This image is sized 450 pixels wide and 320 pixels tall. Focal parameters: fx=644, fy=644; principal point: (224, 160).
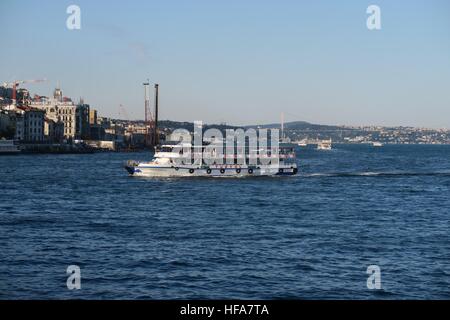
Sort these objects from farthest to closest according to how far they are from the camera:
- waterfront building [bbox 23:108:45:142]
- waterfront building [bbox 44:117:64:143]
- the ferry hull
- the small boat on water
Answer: waterfront building [bbox 44:117:64:143] < waterfront building [bbox 23:108:45:142] < the small boat on water < the ferry hull

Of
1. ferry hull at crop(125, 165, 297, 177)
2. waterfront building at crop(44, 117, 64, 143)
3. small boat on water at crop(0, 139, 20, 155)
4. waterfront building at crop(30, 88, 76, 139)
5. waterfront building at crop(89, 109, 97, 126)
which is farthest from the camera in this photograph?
waterfront building at crop(89, 109, 97, 126)

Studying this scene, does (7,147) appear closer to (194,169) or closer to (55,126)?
(55,126)

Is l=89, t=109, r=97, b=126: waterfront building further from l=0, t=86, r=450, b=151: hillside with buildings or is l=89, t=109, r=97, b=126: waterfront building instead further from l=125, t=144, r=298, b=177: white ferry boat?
l=125, t=144, r=298, b=177: white ferry boat

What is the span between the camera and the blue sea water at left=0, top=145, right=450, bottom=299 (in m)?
15.2

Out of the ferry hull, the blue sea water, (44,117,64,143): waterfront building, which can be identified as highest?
(44,117,64,143): waterfront building

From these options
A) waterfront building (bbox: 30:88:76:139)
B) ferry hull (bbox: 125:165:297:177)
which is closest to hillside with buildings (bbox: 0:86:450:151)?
waterfront building (bbox: 30:88:76:139)

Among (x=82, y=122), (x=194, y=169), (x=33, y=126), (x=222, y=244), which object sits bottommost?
(x=222, y=244)

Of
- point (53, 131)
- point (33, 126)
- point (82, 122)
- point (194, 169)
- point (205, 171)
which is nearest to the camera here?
point (194, 169)

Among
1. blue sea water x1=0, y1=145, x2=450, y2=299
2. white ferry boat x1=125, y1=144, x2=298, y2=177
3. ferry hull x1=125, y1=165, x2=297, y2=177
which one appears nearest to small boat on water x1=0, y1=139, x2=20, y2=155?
white ferry boat x1=125, y1=144, x2=298, y2=177

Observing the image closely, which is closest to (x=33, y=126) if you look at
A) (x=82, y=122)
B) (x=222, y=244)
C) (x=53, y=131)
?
(x=53, y=131)

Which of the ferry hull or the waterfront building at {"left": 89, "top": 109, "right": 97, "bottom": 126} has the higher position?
the waterfront building at {"left": 89, "top": 109, "right": 97, "bottom": 126}

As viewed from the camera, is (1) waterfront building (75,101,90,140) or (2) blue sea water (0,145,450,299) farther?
(1) waterfront building (75,101,90,140)

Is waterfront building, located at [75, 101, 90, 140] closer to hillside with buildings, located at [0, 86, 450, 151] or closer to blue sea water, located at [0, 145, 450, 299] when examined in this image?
hillside with buildings, located at [0, 86, 450, 151]

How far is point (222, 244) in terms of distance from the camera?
20.7m
